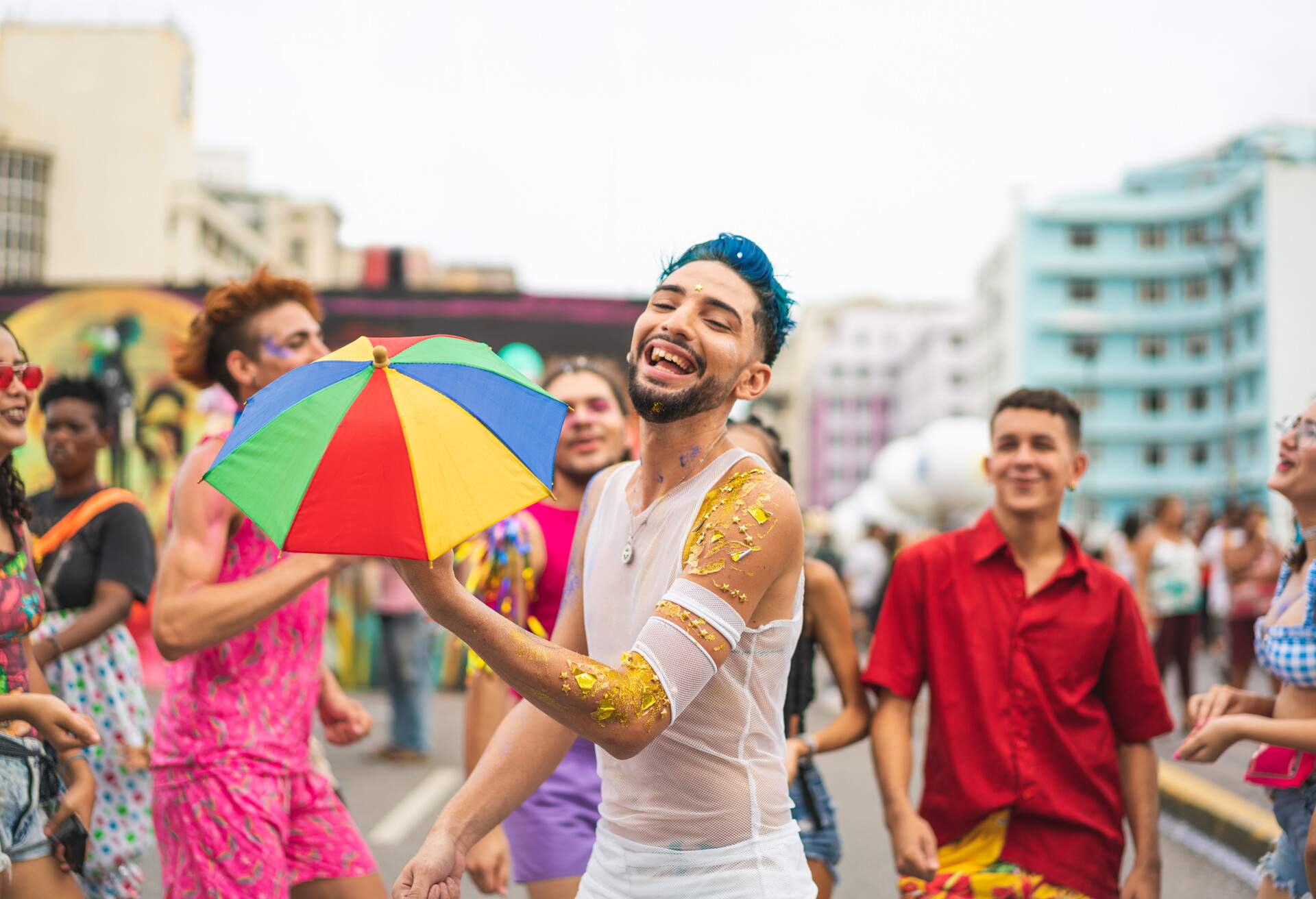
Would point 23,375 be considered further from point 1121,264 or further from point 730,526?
point 1121,264

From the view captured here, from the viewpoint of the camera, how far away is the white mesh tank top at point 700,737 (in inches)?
98.3

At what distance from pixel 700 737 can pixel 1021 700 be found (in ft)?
5.30

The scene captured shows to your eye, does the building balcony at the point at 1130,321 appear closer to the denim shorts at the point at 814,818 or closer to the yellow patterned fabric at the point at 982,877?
the denim shorts at the point at 814,818

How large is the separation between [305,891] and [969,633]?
1.97m

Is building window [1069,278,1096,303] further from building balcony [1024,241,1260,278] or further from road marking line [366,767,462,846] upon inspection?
road marking line [366,767,462,846]

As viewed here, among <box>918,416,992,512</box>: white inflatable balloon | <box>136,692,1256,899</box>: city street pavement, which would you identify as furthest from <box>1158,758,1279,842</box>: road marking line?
<box>918,416,992,512</box>: white inflatable balloon

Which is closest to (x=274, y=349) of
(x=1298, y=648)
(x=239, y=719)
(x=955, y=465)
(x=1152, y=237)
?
(x=239, y=719)

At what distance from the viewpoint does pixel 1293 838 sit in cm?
344

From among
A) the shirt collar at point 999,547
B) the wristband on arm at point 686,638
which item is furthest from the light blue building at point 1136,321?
the wristband on arm at point 686,638

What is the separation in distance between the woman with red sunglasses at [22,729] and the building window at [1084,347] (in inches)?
2984

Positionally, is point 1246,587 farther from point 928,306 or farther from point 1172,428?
point 928,306

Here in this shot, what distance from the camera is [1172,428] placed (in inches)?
2980

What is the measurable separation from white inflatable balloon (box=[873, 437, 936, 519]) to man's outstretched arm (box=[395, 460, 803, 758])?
19332 millimetres

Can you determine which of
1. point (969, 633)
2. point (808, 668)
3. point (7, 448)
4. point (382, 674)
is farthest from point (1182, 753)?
point (382, 674)
